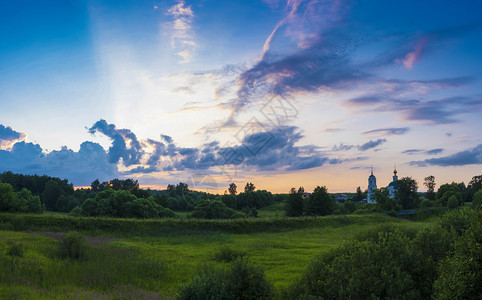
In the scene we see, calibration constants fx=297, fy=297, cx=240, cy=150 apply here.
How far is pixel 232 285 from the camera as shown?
35.0 feet

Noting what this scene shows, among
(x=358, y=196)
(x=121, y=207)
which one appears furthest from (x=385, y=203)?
(x=358, y=196)

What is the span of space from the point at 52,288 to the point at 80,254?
7.90 metres

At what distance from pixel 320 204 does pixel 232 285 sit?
59.7 meters

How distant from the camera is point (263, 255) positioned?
24453mm

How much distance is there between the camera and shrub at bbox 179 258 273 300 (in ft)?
31.9

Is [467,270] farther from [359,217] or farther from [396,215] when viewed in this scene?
[396,215]

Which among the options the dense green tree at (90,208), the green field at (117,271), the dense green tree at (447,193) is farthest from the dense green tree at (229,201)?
the green field at (117,271)

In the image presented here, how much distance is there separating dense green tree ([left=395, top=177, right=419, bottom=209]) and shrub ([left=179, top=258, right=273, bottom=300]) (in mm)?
88604

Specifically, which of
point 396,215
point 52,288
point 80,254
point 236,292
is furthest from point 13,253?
point 396,215

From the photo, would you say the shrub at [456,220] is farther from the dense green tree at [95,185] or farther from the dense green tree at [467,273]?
the dense green tree at [95,185]

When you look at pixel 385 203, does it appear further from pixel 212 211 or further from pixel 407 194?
pixel 212 211

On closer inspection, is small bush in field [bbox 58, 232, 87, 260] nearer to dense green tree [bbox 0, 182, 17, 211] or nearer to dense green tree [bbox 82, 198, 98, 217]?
dense green tree [bbox 0, 182, 17, 211]

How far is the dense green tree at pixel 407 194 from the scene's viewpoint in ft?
283

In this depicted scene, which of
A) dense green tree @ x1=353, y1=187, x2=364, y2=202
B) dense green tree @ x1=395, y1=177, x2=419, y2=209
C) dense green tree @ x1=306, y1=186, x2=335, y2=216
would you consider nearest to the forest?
dense green tree @ x1=306, y1=186, x2=335, y2=216
